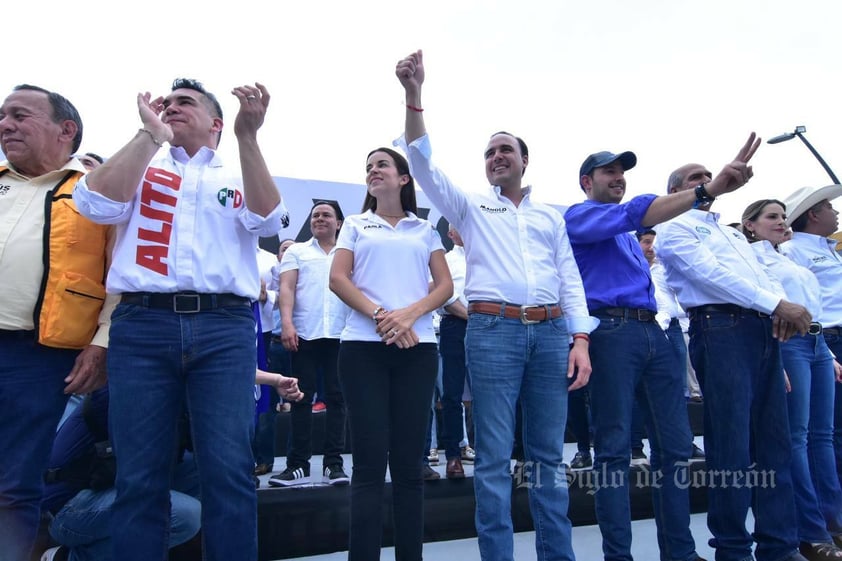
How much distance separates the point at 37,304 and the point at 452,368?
269cm

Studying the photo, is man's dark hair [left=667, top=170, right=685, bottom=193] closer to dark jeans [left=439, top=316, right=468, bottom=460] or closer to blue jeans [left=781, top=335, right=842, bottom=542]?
blue jeans [left=781, top=335, right=842, bottom=542]

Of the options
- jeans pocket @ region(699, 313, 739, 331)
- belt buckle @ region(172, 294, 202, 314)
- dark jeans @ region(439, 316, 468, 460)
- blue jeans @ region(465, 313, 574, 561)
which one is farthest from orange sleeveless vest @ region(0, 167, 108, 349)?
jeans pocket @ region(699, 313, 739, 331)

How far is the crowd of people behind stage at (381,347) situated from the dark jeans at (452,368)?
0.58 meters

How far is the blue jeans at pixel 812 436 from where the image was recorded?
3199mm

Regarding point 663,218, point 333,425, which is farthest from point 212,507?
point 663,218

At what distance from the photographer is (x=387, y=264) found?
2.68 metres

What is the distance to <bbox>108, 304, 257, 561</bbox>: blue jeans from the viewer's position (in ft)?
6.09

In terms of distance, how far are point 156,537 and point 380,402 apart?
93 cm

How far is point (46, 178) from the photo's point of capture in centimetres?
226

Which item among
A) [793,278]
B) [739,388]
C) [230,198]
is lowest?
[739,388]

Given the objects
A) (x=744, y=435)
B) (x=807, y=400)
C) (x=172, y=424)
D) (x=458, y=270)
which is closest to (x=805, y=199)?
(x=807, y=400)

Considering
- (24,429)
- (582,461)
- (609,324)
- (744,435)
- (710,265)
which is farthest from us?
(582,461)

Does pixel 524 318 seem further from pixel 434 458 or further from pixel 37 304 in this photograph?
pixel 434 458

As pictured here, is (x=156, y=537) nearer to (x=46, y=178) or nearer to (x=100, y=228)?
(x=100, y=228)
